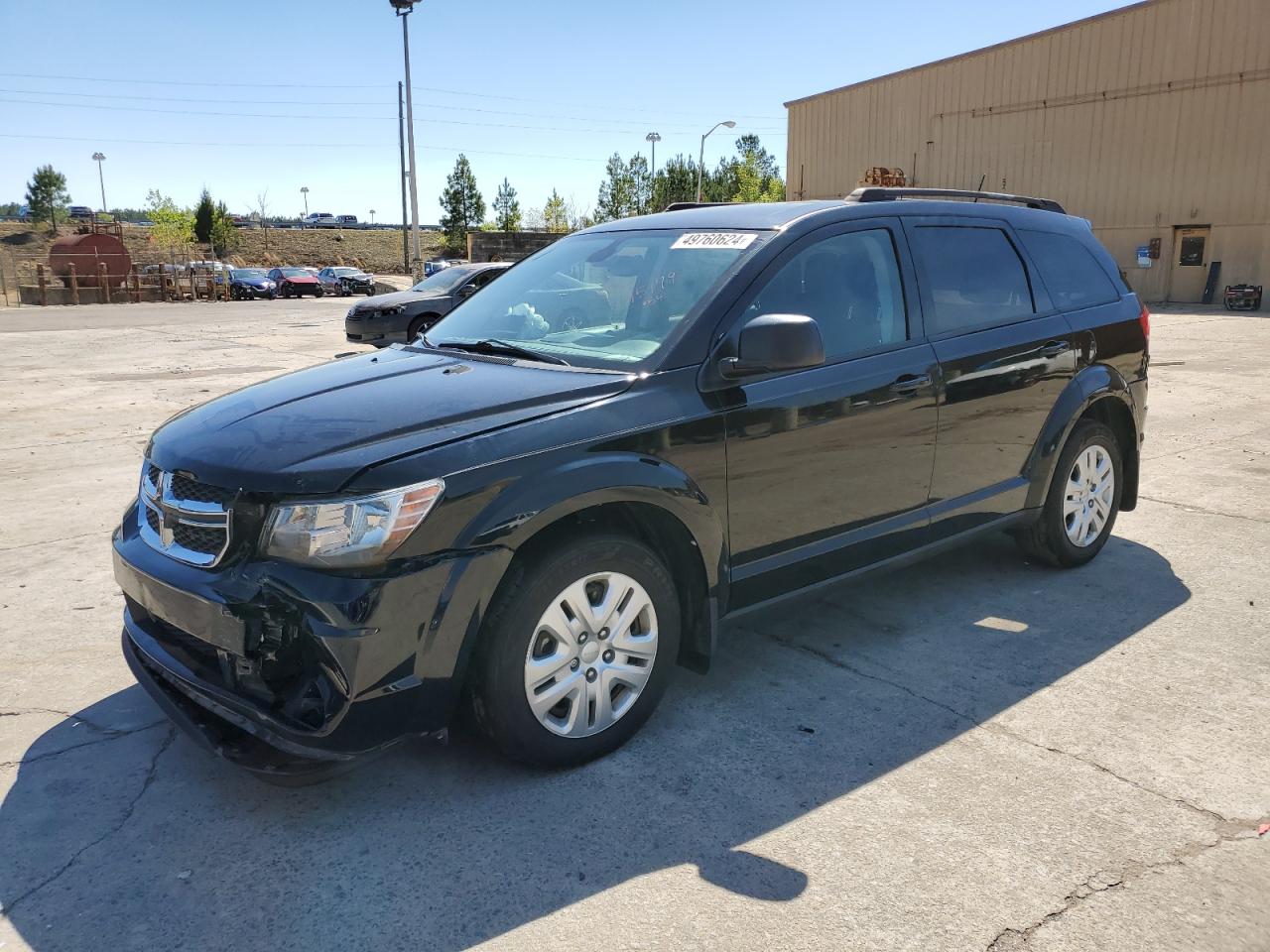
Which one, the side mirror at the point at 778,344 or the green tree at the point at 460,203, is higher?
the green tree at the point at 460,203

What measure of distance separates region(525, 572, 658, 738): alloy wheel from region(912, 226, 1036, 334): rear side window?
192 cm

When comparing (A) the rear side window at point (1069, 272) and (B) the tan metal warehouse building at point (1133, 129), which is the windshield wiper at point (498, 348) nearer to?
(A) the rear side window at point (1069, 272)

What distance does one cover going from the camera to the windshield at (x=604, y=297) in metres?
3.61

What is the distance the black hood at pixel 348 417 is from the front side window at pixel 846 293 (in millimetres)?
832

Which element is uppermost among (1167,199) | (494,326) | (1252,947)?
(1167,199)

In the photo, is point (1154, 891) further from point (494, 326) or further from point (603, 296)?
point (494, 326)

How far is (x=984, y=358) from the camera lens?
434cm

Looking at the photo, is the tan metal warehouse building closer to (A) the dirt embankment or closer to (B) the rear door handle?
(B) the rear door handle

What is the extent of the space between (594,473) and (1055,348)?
2.81m

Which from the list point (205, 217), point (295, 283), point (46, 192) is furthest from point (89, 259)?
point (46, 192)

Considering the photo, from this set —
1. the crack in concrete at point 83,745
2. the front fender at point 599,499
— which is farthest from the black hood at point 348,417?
the crack in concrete at point 83,745

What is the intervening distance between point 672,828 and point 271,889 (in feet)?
3.64

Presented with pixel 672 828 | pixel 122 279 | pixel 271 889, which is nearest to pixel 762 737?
pixel 672 828

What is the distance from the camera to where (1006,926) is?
2.43 metres
